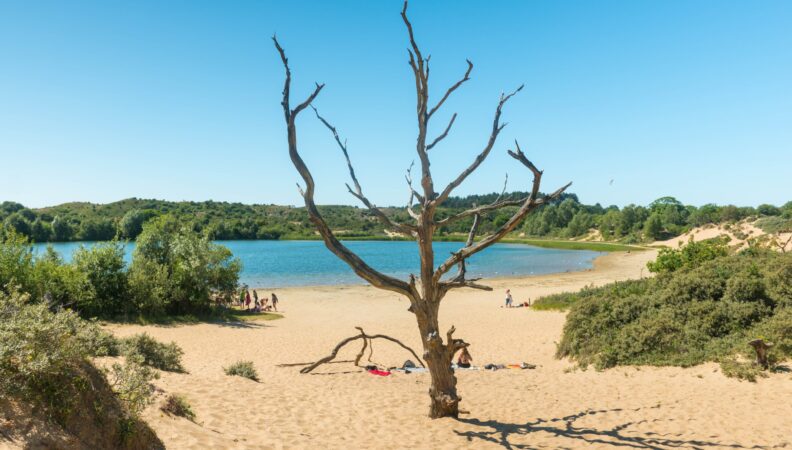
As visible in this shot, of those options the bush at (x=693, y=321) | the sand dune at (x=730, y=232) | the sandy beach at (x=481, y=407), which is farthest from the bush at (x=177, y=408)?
the sand dune at (x=730, y=232)

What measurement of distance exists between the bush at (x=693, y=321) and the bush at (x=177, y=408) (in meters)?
10.2

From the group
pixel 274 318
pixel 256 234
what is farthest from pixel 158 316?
pixel 256 234

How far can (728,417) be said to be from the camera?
28.3ft

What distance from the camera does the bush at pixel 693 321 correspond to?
12.2 m

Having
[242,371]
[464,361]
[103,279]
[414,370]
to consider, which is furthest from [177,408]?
[103,279]

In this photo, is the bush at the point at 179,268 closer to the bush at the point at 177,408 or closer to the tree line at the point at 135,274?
the tree line at the point at 135,274

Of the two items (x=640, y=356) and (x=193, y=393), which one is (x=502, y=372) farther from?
(x=193, y=393)

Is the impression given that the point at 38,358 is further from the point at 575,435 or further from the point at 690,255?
the point at 690,255

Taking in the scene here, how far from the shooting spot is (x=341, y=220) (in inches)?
6280

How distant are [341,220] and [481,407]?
150913 mm

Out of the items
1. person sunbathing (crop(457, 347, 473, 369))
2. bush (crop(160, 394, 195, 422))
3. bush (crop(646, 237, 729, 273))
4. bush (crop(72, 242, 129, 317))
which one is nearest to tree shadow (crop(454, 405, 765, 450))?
bush (crop(160, 394, 195, 422))

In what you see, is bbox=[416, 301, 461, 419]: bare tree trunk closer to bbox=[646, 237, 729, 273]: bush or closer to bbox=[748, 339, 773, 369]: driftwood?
bbox=[748, 339, 773, 369]: driftwood

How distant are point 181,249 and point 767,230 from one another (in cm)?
6730

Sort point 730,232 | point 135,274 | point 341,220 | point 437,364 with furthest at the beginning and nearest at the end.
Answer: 1. point 341,220
2. point 730,232
3. point 135,274
4. point 437,364
